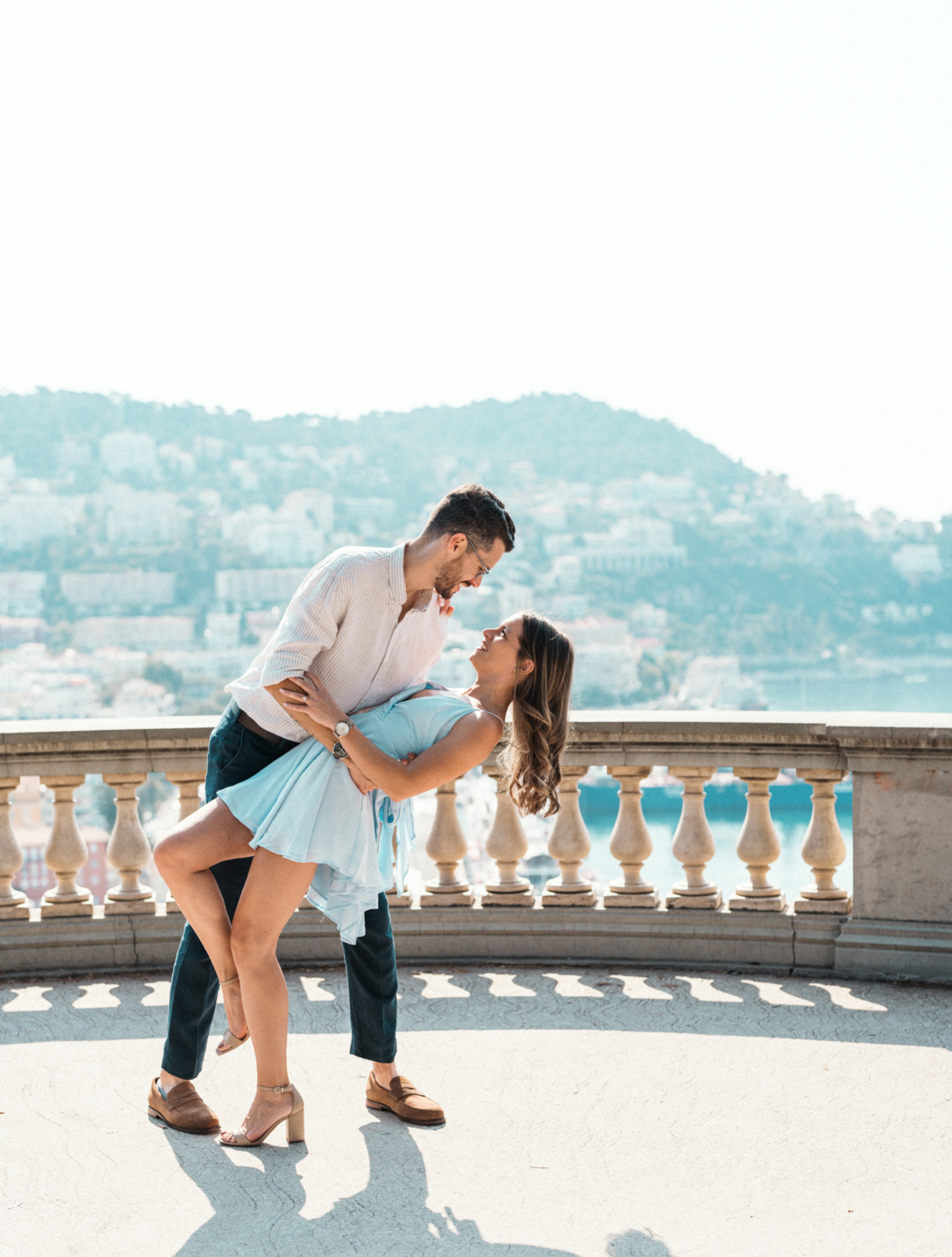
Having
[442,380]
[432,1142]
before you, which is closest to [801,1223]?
[432,1142]

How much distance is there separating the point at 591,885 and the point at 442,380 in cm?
13230

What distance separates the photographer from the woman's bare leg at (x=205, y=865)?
9.90 feet

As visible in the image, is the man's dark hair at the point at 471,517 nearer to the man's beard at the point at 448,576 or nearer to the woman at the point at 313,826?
the man's beard at the point at 448,576

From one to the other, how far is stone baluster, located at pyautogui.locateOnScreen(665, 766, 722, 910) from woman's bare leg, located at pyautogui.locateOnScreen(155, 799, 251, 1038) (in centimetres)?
214

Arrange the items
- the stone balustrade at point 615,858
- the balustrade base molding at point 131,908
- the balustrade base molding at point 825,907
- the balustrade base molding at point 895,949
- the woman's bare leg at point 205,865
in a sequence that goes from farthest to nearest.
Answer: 1. the balustrade base molding at point 131,908
2. the balustrade base molding at point 825,907
3. the stone balustrade at point 615,858
4. the balustrade base molding at point 895,949
5. the woman's bare leg at point 205,865

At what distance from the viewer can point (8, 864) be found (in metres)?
4.66

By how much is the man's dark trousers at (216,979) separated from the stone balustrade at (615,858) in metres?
1.34

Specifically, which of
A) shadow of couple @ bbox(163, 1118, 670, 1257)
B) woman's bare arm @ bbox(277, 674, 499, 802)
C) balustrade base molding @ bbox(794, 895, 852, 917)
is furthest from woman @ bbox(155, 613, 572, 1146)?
balustrade base molding @ bbox(794, 895, 852, 917)

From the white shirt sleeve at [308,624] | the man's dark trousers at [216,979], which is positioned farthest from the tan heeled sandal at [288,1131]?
the white shirt sleeve at [308,624]

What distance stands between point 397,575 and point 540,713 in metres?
0.57

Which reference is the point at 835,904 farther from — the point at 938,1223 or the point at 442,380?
the point at 442,380

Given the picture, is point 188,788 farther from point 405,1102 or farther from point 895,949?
point 895,949

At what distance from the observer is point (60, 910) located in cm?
469

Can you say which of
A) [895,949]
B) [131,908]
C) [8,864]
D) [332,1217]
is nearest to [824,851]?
[895,949]
